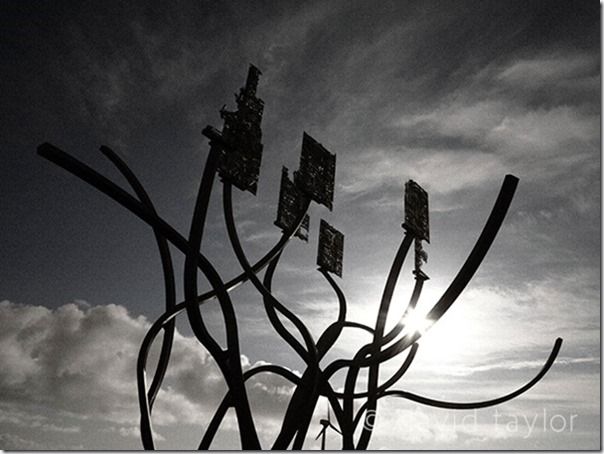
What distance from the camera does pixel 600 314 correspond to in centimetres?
483

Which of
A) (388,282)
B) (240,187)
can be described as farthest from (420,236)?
(240,187)

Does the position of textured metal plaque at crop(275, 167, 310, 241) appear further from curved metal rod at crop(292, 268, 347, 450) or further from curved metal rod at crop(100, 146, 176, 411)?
curved metal rod at crop(100, 146, 176, 411)

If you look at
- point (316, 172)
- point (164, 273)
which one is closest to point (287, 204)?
point (316, 172)

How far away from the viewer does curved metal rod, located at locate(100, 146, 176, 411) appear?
4.66 m

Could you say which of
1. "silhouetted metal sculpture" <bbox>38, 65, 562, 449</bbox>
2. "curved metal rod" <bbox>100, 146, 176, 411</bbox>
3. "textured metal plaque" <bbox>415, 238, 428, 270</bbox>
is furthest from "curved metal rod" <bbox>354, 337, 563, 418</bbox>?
"curved metal rod" <bbox>100, 146, 176, 411</bbox>

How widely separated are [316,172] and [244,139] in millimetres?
1245

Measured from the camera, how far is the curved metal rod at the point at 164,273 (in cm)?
466

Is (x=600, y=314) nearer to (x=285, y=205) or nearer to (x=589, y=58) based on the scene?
(x=589, y=58)

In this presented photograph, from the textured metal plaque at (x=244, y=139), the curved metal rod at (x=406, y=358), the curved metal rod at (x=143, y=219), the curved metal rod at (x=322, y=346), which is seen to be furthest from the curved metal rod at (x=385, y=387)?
the textured metal plaque at (x=244, y=139)

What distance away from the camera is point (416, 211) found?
20.2 feet

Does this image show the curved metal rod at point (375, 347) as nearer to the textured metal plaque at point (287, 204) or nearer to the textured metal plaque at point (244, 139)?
the textured metal plaque at point (287, 204)

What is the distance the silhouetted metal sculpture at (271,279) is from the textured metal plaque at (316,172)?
0.04 ft

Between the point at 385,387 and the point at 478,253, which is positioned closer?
the point at 478,253

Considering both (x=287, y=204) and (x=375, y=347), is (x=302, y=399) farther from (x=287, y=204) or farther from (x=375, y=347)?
(x=287, y=204)
